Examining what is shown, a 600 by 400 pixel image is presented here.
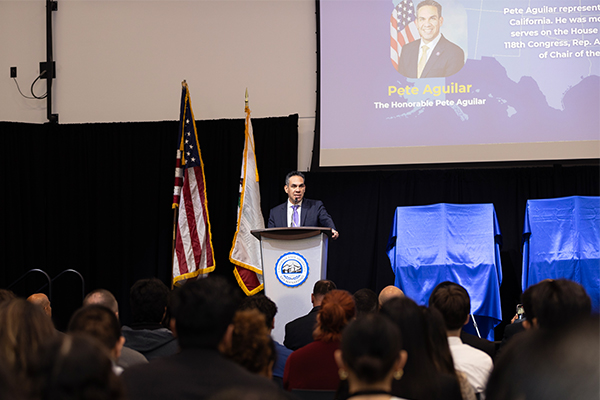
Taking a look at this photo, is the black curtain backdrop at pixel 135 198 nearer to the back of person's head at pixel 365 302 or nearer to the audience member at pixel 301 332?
the back of person's head at pixel 365 302

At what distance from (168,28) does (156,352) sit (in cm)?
536

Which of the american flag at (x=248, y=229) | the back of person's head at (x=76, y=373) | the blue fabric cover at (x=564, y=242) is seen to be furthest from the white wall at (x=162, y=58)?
the back of person's head at (x=76, y=373)

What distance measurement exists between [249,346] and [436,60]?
5.01 meters

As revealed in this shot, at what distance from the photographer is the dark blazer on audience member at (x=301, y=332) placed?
326cm

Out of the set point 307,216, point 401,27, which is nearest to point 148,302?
point 307,216

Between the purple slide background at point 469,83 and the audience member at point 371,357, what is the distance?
194 inches

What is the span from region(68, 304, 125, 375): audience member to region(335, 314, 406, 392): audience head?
70 cm

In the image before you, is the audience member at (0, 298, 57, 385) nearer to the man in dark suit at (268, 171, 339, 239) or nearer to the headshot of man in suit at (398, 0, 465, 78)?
the man in dark suit at (268, 171, 339, 239)

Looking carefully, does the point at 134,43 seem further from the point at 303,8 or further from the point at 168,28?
the point at 303,8

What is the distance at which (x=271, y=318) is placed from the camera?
9.85ft

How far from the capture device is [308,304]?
4.40m

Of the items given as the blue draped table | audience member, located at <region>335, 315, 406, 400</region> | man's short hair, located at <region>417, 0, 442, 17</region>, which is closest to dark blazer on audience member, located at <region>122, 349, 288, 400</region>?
audience member, located at <region>335, 315, 406, 400</region>

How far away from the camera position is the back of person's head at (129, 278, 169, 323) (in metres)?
2.95

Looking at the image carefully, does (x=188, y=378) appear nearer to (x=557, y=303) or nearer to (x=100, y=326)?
(x=100, y=326)
